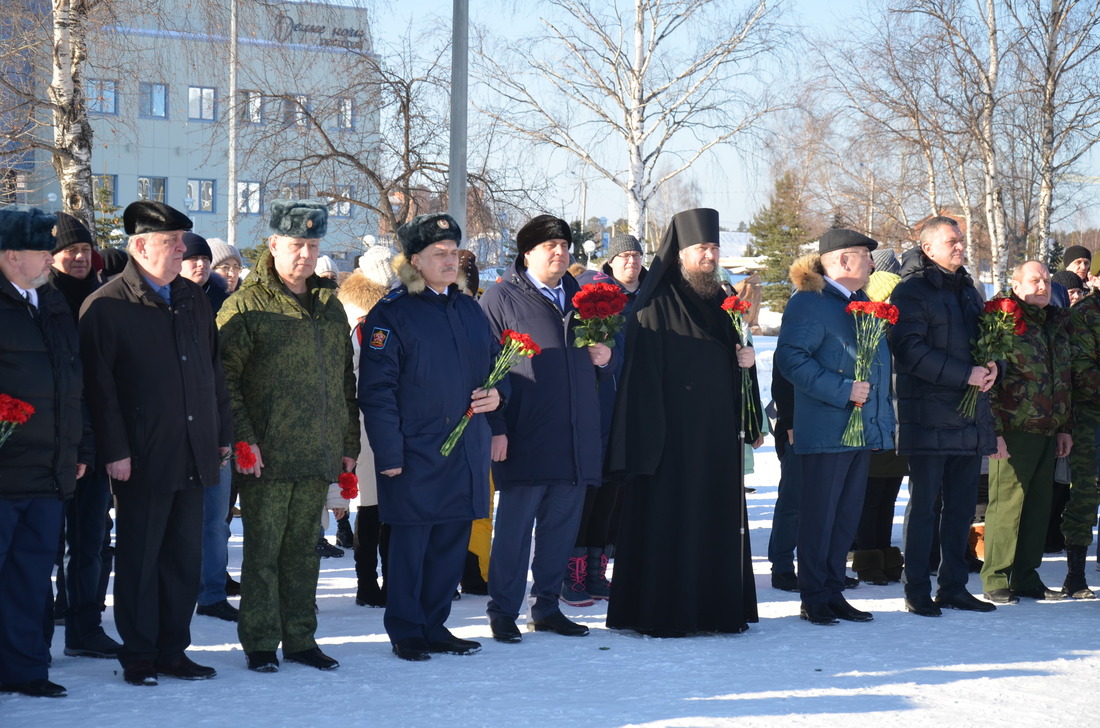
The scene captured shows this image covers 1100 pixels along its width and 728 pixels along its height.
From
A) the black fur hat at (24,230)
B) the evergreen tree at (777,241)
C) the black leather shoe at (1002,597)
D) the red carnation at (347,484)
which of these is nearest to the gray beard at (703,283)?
the red carnation at (347,484)

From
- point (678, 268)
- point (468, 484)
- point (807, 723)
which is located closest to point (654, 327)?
point (678, 268)

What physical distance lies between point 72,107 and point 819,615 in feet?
25.0

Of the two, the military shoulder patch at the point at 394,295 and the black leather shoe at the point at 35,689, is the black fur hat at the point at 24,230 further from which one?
the black leather shoe at the point at 35,689

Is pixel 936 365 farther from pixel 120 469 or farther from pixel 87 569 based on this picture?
pixel 87 569

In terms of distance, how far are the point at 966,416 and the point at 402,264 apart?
3610mm

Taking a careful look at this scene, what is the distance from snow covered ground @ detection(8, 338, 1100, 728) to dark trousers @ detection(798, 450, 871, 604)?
263 millimetres

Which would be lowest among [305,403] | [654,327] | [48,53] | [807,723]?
[807,723]

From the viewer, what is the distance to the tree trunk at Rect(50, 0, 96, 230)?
10898 mm

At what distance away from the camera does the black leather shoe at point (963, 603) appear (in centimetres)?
802

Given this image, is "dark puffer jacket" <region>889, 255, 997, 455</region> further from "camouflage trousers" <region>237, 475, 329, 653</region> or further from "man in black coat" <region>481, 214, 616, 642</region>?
"camouflage trousers" <region>237, 475, 329, 653</region>

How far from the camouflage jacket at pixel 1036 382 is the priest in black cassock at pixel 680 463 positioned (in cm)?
207

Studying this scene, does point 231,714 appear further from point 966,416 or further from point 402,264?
point 966,416

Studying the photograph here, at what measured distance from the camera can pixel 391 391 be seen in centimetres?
648

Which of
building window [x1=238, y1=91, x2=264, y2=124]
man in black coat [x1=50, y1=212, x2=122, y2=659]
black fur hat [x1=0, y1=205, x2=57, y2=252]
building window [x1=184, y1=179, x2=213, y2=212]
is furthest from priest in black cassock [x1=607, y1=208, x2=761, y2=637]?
building window [x1=184, y1=179, x2=213, y2=212]
